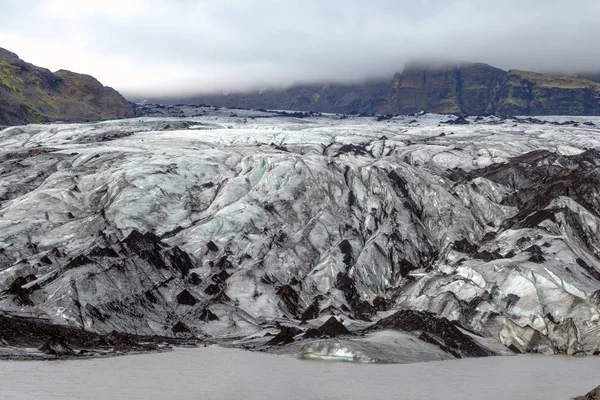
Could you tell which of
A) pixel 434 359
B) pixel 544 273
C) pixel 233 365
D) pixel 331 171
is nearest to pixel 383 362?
pixel 434 359

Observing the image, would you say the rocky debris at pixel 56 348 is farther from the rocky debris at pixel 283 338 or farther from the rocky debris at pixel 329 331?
the rocky debris at pixel 329 331

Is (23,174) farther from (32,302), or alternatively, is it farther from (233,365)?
(233,365)

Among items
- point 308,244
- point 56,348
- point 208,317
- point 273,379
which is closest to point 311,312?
point 208,317

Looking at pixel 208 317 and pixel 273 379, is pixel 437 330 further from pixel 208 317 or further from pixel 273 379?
pixel 208 317

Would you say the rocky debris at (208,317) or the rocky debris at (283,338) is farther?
Result: the rocky debris at (208,317)

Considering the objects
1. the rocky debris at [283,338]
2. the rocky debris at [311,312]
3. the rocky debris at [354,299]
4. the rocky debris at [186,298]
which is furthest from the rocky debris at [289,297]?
the rocky debris at [283,338]

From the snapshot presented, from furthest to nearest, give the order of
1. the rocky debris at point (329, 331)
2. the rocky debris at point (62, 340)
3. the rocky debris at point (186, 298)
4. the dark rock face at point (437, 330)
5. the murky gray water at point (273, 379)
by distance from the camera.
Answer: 1. the rocky debris at point (186, 298)
2. the rocky debris at point (329, 331)
3. the dark rock face at point (437, 330)
4. the rocky debris at point (62, 340)
5. the murky gray water at point (273, 379)

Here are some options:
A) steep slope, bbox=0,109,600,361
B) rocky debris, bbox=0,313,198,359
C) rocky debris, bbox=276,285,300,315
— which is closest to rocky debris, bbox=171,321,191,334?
steep slope, bbox=0,109,600,361

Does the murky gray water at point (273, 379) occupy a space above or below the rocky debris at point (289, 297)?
above
